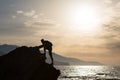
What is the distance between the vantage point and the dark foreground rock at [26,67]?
2747 cm

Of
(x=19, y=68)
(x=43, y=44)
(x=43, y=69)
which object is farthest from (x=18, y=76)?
(x=43, y=44)

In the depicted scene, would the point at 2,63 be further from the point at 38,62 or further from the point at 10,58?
the point at 38,62

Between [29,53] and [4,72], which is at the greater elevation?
[29,53]

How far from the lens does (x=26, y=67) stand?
2769 cm

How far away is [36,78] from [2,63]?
428 cm

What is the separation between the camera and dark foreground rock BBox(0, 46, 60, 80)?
27.5 meters

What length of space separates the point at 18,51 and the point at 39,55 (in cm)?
236

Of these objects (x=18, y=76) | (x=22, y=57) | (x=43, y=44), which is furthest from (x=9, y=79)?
(x=43, y=44)

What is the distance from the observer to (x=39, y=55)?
95.8 feet

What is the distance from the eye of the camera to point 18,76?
1079 inches

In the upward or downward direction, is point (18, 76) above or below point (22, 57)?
below

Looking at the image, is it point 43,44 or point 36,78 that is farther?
point 43,44

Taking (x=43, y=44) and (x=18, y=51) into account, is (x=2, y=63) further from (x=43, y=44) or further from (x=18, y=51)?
(x=43, y=44)

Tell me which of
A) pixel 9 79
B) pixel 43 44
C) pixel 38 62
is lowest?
pixel 9 79
